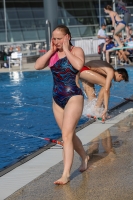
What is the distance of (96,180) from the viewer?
5.01 meters

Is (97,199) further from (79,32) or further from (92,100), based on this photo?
(79,32)

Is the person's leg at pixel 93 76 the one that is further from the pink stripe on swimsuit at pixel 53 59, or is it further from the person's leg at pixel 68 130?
the person's leg at pixel 68 130

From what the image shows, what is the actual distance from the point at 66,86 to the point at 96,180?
0.97 m

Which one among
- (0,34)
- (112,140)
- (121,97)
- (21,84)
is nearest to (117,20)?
(21,84)

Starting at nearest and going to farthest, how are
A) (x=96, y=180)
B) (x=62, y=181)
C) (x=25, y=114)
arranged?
(x=62, y=181) < (x=96, y=180) < (x=25, y=114)

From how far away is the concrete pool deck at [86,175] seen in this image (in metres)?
4.62

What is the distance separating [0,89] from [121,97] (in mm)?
4147

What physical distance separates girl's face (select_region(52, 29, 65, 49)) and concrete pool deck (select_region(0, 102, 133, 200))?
134 cm

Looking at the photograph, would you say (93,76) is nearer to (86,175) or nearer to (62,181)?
Result: (86,175)

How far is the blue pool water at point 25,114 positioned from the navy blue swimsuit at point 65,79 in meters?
1.85

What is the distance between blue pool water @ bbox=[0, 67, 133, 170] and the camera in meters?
7.56

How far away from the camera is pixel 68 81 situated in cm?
509

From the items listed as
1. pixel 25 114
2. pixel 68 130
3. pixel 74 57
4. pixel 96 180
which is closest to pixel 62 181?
pixel 96 180

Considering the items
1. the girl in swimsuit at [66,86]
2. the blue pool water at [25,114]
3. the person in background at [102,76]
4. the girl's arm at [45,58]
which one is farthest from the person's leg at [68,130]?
the person in background at [102,76]
